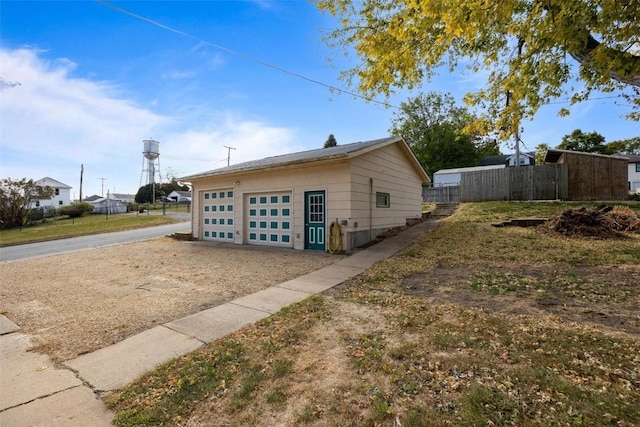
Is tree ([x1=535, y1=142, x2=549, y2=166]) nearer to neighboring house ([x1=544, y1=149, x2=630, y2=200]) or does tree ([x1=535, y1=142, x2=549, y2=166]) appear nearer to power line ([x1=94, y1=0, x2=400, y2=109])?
neighboring house ([x1=544, y1=149, x2=630, y2=200])

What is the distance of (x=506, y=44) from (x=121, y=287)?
32.7 ft

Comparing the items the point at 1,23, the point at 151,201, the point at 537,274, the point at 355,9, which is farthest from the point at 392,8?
the point at 151,201

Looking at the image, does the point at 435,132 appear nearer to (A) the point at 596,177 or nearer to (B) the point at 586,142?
(B) the point at 586,142

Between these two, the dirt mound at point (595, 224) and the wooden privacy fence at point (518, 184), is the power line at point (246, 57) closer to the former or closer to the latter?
the dirt mound at point (595, 224)

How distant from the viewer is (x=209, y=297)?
17.1ft

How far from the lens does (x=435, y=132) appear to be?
36.1 m

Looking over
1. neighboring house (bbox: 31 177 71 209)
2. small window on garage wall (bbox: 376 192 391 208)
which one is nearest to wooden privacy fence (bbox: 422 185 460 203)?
small window on garage wall (bbox: 376 192 391 208)

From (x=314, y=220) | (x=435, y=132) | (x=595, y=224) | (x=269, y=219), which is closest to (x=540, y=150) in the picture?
(x=435, y=132)

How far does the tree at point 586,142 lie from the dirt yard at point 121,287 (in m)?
45.1

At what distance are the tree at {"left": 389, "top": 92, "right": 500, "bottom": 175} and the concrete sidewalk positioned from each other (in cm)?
3544

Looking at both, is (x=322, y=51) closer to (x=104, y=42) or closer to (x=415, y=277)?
(x=104, y=42)

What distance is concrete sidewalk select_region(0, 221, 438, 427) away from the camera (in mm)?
2357

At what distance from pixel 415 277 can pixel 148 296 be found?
5.16m

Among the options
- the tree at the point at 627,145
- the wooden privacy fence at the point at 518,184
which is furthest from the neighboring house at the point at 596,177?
the tree at the point at 627,145
